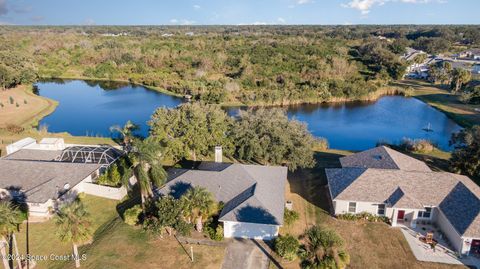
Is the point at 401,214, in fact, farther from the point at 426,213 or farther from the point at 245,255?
the point at 245,255

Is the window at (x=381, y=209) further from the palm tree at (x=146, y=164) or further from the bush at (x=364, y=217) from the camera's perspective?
the palm tree at (x=146, y=164)

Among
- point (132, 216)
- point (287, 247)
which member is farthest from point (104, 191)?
point (287, 247)

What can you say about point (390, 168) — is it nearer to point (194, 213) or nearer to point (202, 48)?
point (194, 213)

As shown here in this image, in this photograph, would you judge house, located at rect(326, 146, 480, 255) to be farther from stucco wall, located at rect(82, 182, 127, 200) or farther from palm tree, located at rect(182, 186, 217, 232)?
stucco wall, located at rect(82, 182, 127, 200)

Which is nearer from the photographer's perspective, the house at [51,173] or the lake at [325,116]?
the house at [51,173]

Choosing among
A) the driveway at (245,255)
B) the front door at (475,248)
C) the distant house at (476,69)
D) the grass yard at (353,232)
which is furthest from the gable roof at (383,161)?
the distant house at (476,69)

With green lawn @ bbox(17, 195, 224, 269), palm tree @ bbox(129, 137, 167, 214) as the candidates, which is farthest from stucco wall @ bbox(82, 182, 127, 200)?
palm tree @ bbox(129, 137, 167, 214)

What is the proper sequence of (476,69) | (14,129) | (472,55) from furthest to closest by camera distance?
1. (472,55)
2. (476,69)
3. (14,129)
